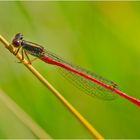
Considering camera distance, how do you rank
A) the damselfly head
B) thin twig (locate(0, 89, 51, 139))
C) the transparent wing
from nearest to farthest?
thin twig (locate(0, 89, 51, 139)), the transparent wing, the damselfly head

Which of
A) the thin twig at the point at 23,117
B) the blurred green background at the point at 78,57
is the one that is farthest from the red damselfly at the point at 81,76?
the thin twig at the point at 23,117

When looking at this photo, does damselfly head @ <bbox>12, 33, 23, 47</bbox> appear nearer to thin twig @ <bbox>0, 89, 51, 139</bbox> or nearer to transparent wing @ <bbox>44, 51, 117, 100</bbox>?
transparent wing @ <bbox>44, 51, 117, 100</bbox>

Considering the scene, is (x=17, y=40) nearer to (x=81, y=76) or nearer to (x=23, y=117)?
(x=81, y=76)

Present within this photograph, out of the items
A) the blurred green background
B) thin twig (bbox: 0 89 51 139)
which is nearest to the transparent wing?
the blurred green background

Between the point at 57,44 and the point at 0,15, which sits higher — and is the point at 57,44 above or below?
below

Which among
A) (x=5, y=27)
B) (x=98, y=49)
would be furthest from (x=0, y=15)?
(x=98, y=49)

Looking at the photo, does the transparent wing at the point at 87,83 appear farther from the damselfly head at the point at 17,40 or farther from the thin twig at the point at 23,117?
the thin twig at the point at 23,117

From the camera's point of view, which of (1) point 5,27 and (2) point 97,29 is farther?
(2) point 97,29

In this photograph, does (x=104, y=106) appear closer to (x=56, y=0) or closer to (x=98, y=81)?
(x=98, y=81)
